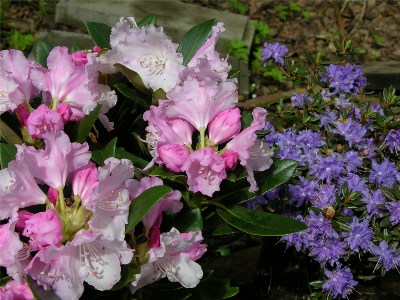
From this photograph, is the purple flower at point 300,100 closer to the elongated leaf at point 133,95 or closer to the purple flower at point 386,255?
the purple flower at point 386,255

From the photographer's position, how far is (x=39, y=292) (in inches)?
54.7

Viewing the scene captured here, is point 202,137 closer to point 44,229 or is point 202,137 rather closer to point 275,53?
point 44,229

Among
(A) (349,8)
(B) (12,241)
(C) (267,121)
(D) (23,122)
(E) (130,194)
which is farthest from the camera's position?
(A) (349,8)

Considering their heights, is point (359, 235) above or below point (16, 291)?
below

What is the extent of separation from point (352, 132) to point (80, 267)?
1.12 m

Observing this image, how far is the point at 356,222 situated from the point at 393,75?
5.85ft

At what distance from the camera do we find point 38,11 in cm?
450

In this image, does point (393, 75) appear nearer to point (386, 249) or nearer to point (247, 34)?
point (247, 34)

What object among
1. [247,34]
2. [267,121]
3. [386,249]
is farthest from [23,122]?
[247,34]

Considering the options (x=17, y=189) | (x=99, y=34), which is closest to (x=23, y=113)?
(x=17, y=189)

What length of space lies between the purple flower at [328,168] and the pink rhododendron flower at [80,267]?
2.98ft

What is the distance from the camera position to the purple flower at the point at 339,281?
83.5 inches

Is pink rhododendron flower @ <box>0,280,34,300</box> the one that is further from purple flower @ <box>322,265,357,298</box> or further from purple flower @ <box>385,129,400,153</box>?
purple flower @ <box>385,129,400,153</box>

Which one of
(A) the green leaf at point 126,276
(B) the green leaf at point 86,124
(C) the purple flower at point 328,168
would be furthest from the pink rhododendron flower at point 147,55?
(C) the purple flower at point 328,168
